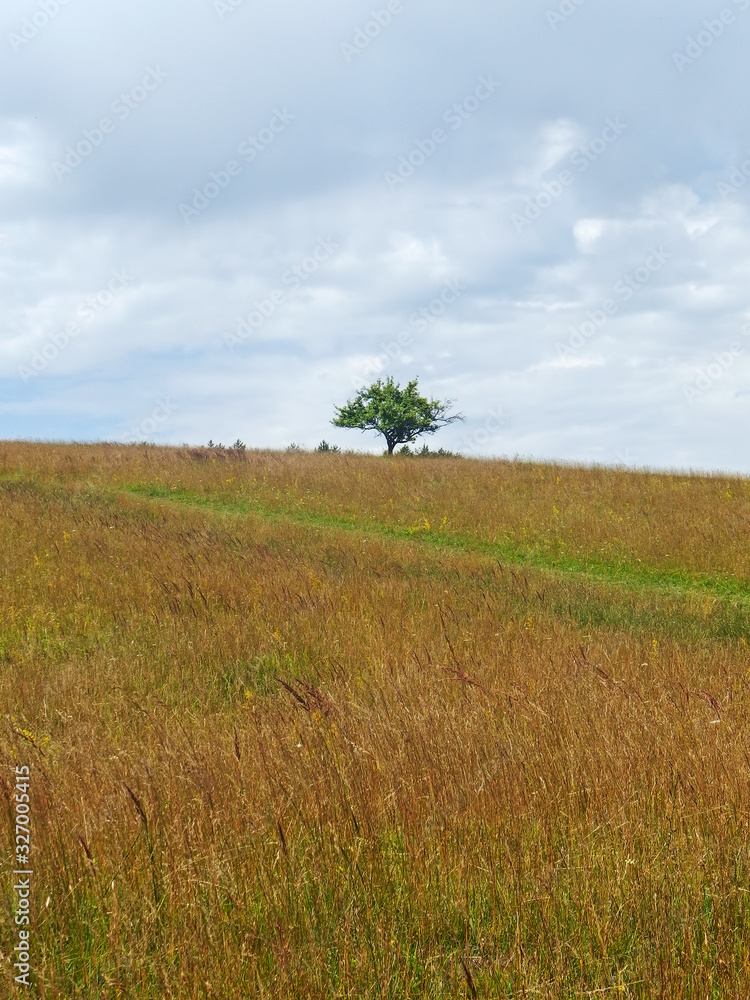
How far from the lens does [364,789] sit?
11.4 feet

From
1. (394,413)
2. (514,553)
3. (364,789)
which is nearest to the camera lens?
(364,789)

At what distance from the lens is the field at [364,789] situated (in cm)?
250

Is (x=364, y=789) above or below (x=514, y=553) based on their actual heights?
below

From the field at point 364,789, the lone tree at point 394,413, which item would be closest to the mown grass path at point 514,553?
the field at point 364,789

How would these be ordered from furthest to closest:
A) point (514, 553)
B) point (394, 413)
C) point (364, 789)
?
point (394, 413) → point (514, 553) → point (364, 789)

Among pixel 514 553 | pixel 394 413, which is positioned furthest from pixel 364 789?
pixel 394 413

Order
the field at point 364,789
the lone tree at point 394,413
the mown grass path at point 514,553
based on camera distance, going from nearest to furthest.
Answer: the field at point 364,789 → the mown grass path at point 514,553 → the lone tree at point 394,413

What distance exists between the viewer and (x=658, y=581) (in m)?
13.8

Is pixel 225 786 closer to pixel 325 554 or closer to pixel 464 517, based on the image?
pixel 325 554

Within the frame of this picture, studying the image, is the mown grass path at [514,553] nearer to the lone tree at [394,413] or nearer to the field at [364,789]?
the field at [364,789]


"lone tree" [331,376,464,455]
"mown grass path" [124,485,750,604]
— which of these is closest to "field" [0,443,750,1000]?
"mown grass path" [124,485,750,604]

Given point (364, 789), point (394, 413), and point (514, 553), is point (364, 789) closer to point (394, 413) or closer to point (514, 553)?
point (514, 553)

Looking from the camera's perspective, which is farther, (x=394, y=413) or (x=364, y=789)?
(x=394, y=413)

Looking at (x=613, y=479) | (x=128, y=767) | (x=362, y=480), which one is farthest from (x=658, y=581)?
(x=128, y=767)
